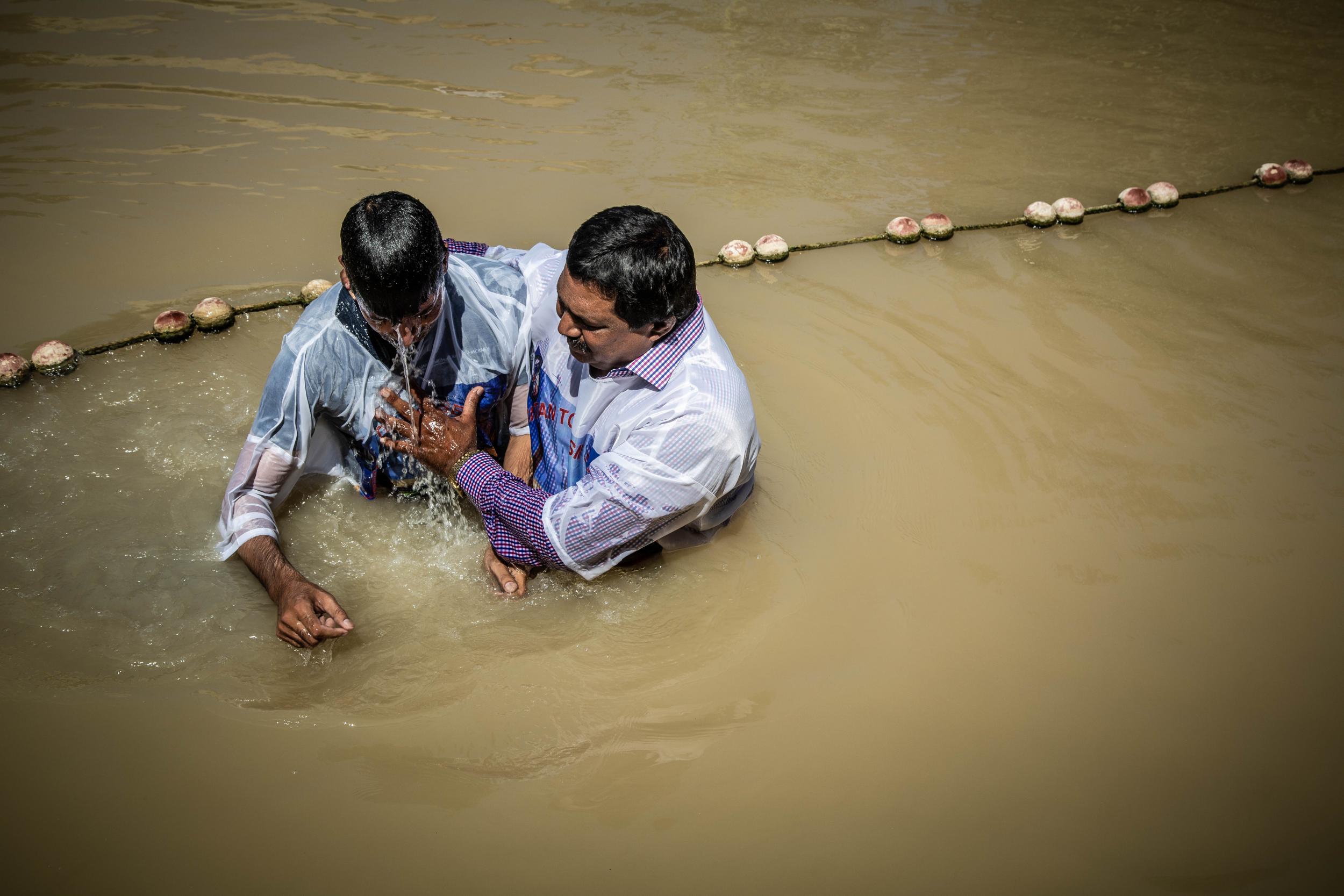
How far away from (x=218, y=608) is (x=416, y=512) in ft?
2.22

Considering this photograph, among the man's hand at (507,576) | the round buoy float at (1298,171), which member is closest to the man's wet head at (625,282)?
the man's hand at (507,576)

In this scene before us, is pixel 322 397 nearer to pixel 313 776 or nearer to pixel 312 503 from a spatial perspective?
pixel 312 503

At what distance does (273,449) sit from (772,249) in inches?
110

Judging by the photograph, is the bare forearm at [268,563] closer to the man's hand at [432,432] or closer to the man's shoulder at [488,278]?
the man's hand at [432,432]

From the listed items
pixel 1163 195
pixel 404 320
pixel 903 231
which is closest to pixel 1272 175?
pixel 1163 195

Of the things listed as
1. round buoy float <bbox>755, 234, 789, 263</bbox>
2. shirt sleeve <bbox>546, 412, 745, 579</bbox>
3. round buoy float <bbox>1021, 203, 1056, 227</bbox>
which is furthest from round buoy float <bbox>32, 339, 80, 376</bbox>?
round buoy float <bbox>1021, 203, 1056, 227</bbox>

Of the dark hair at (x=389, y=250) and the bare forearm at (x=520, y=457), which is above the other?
the dark hair at (x=389, y=250)

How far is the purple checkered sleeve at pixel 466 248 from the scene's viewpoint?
2840 mm

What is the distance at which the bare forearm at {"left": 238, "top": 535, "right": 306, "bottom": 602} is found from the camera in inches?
96.3

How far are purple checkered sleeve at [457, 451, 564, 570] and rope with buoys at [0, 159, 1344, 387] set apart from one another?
6.12 ft

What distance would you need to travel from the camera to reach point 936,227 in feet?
15.2

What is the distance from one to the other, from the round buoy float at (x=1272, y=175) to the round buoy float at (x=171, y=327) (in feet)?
19.9

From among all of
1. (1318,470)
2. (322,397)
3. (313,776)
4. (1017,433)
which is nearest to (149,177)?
(322,397)

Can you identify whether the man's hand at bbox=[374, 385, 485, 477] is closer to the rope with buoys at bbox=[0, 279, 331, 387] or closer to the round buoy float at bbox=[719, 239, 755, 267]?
the rope with buoys at bbox=[0, 279, 331, 387]
